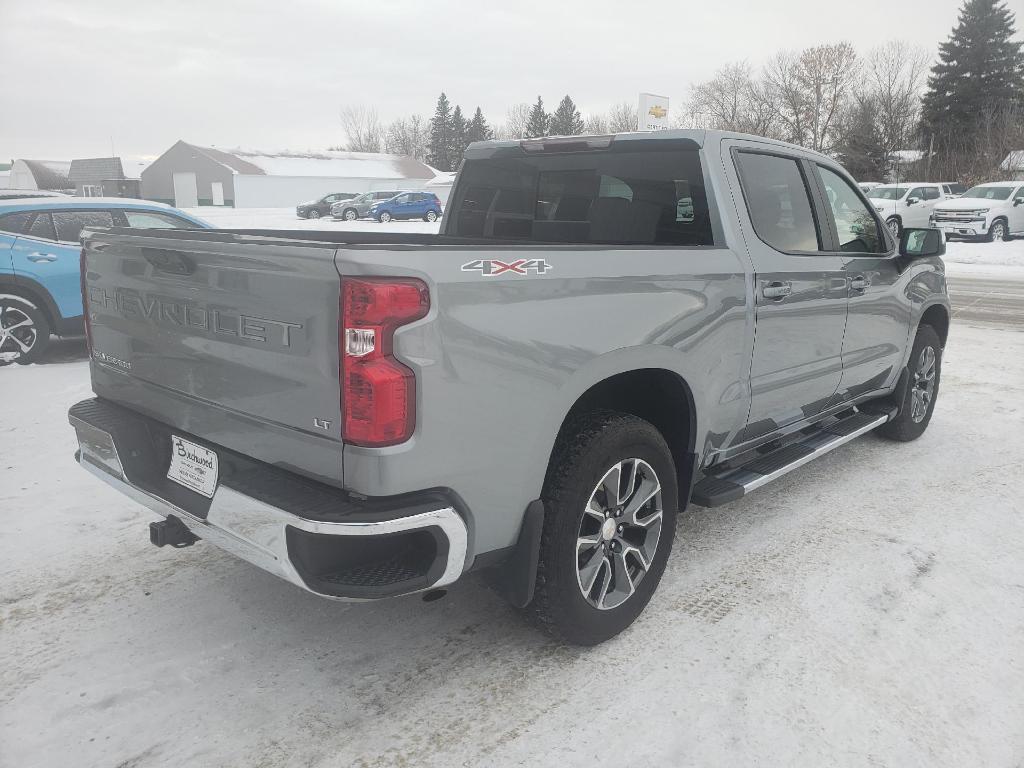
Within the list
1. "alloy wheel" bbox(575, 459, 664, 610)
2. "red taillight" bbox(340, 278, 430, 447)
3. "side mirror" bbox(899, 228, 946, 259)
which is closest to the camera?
"red taillight" bbox(340, 278, 430, 447)

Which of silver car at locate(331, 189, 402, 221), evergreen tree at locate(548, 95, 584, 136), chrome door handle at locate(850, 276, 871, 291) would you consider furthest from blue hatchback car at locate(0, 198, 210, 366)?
evergreen tree at locate(548, 95, 584, 136)

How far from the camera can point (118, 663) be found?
112 inches

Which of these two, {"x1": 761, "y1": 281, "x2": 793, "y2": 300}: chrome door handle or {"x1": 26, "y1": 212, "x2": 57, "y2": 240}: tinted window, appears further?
{"x1": 26, "y1": 212, "x2": 57, "y2": 240}: tinted window

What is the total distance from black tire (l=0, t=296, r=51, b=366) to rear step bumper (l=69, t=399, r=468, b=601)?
21.1ft

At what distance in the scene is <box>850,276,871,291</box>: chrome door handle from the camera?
424 cm

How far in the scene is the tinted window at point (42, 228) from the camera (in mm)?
7779

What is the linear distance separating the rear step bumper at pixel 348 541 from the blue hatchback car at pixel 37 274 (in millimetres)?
6407

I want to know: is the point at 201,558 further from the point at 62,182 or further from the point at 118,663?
the point at 62,182

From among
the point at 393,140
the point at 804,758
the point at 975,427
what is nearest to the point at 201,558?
the point at 804,758

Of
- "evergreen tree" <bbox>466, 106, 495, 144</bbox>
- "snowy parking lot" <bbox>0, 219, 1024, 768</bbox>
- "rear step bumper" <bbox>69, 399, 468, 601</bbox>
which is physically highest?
"evergreen tree" <bbox>466, 106, 495, 144</bbox>

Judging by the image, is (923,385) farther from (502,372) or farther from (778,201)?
(502,372)

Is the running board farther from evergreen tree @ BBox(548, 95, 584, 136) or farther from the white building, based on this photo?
evergreen tree @ BBox(548, 95, 584, 136)

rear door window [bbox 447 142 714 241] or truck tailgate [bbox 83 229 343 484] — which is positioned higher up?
rear door window [bbox 447 142 714 241]

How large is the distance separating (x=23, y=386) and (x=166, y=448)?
4987 millimetres
